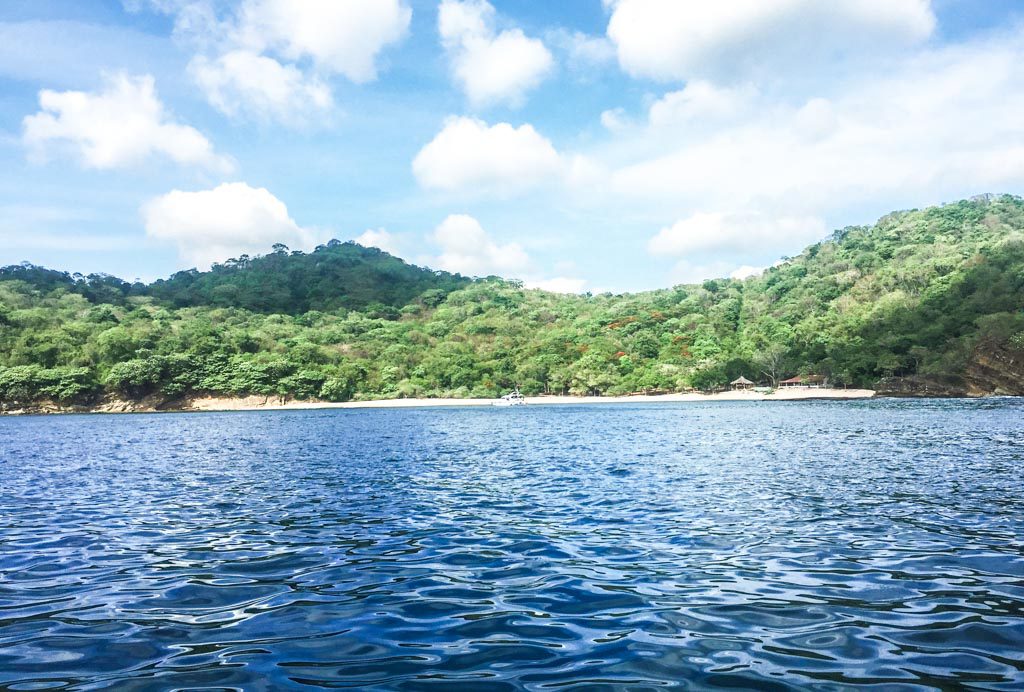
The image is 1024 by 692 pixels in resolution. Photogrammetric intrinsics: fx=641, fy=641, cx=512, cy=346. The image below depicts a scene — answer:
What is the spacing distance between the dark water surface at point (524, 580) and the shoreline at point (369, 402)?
103 meters

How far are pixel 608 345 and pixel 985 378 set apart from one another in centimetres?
7594

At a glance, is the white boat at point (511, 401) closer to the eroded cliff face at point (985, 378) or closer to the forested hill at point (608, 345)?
the forested hill at point (608, 345)

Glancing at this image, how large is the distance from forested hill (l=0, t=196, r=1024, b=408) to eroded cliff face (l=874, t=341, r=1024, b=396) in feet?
0.70

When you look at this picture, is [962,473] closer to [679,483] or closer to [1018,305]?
[679,483]

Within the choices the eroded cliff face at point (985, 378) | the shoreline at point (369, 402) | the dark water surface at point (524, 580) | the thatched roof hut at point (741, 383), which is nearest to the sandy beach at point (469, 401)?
the shoreline at point (369, 402)

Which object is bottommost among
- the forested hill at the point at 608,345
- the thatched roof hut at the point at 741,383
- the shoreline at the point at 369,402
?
the shoreline at the point at 369,402

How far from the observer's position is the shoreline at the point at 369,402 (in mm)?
122875

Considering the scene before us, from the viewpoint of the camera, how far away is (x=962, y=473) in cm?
2177

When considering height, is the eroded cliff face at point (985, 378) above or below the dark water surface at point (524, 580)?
above

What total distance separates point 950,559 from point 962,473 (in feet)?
42.3

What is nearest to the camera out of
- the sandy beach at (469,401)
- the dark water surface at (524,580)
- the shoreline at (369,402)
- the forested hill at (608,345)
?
the dark water surface at (524,580)

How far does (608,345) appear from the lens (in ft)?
510

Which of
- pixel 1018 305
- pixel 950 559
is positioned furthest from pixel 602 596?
pixel 1018 305

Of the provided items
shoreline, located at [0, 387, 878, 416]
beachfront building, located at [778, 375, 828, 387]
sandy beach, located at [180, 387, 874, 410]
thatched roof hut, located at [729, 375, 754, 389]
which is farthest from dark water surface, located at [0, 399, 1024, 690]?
thatched roof hut, located at [729, 375, 754, 389]
